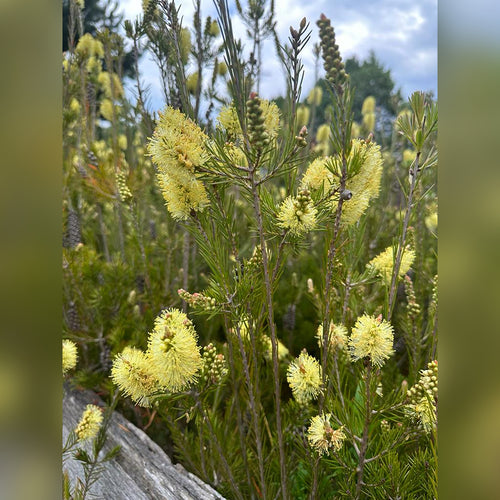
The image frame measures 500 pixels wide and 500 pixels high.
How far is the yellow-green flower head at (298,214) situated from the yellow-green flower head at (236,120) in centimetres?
9

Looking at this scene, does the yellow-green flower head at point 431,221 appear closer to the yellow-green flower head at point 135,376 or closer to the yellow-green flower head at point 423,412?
the yellow-green flower head at point 423,412

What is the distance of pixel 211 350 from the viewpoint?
2.00 ft

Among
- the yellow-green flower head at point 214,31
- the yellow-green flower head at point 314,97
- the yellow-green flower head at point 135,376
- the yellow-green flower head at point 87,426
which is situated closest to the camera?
the yellow-green flower head at point 135,376

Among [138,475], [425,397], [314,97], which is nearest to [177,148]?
[425,397]

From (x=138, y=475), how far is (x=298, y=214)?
64 cm

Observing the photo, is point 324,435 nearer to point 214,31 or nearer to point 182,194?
point 182,194

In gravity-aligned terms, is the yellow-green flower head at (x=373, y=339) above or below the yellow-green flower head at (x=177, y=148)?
below

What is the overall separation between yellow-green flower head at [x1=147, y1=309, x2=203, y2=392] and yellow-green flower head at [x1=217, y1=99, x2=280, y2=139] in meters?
0.24

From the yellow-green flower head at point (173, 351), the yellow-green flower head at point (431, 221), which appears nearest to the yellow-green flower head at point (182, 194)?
the yellow-green flower head at point (173, 351)

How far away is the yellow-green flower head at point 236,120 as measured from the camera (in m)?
0.51

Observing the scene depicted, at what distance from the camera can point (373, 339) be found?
0.52m
